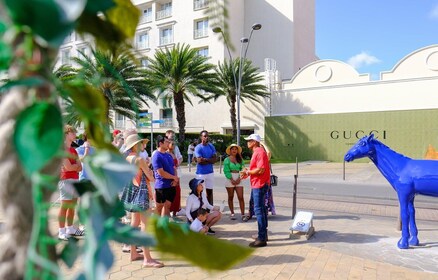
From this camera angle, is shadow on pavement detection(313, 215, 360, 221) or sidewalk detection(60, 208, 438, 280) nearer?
sidewalk detection(60, 208, 438, 280)

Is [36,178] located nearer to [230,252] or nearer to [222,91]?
[230,252]

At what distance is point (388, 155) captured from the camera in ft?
18.0

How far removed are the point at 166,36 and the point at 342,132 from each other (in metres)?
20.1

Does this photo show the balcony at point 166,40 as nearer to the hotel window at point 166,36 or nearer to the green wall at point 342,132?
the hotel window at point 166,36

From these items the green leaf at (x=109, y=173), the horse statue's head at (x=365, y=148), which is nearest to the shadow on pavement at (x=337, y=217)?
the horse statue's head at (x=365, y=148)

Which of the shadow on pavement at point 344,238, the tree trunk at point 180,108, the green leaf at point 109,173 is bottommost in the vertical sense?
the shadow on pavement at point 344,238

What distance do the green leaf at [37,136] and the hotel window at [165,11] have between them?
122 ft

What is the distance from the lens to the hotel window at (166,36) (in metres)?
35.9

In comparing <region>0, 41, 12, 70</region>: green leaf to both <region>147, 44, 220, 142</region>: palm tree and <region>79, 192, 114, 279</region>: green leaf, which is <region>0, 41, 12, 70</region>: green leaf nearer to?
<region>79, 192, 114, 279</region>: green leaf

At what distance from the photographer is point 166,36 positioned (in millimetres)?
36188

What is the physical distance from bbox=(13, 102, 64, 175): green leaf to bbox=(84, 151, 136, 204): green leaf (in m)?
0.04

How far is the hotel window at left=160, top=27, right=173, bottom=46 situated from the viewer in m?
35.9

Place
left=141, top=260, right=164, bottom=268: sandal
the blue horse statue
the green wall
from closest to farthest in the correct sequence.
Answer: left=141, top=260, right=164, bottom=268: sandal, the blue horse statue, the green wall

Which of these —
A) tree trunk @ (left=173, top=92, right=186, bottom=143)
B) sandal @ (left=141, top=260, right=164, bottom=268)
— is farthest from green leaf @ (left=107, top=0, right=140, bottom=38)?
tree trunk @ (left=173, top=92, right=186, bottom=143)
